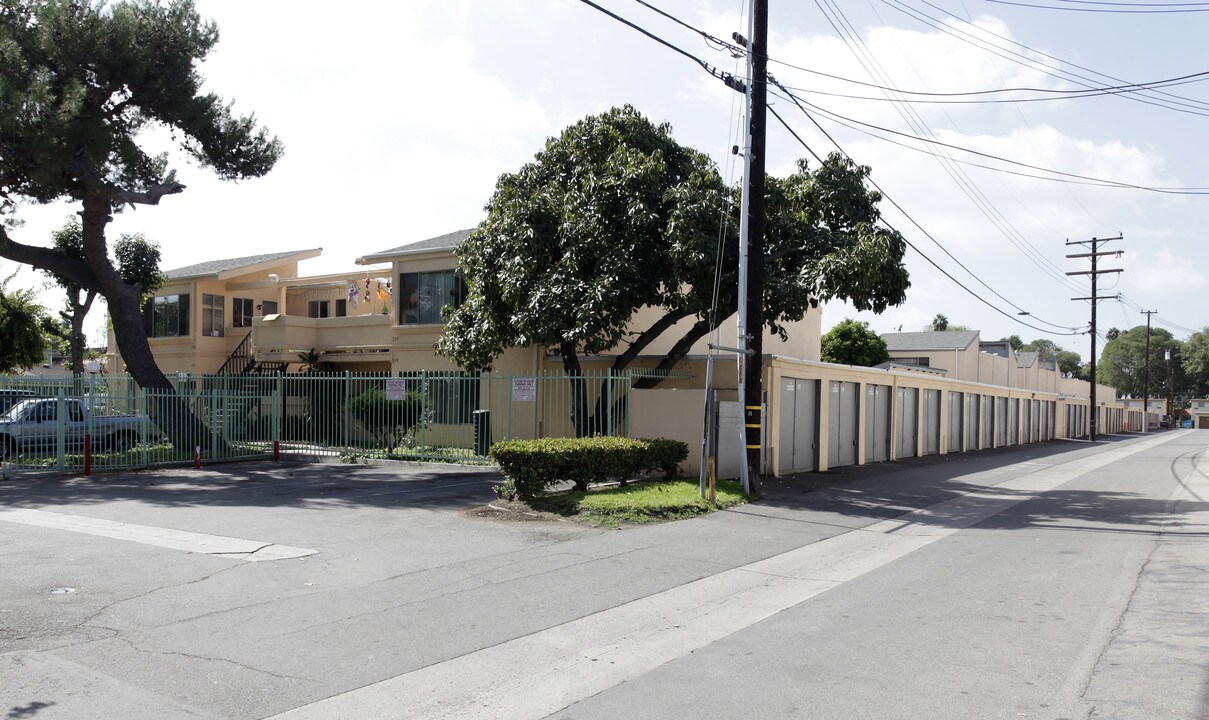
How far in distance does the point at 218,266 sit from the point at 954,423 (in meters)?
28.5

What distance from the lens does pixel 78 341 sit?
30094 mm

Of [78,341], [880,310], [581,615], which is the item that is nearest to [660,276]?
[880,310]

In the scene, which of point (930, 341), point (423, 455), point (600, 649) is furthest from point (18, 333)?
point (930, 341)

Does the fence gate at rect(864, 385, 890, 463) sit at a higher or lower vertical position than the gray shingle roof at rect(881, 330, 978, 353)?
lower

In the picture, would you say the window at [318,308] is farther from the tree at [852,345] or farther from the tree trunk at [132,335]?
the tree at [852,345]

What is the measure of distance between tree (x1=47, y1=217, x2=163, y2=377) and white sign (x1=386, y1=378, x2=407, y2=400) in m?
9.38

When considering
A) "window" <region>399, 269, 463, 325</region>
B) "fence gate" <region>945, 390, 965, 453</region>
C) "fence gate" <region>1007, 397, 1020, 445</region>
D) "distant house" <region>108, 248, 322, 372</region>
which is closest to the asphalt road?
"window" <region>399, 269, 463, 325</region>

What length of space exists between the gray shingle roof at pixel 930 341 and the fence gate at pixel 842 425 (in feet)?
102

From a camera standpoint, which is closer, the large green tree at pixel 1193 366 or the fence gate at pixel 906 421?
the fence gate at pixel 906 421

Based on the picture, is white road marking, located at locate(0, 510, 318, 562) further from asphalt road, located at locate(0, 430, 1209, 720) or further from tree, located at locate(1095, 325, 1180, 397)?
tree, located at locate(1095, 325, 1180, 397)

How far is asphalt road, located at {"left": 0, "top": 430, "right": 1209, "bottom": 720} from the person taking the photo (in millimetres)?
5633

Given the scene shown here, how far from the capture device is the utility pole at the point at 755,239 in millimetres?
15500

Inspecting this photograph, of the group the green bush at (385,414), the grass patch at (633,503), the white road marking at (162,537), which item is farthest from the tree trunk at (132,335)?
the grass patch at (633,503)

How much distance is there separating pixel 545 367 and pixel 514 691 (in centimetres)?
1870
